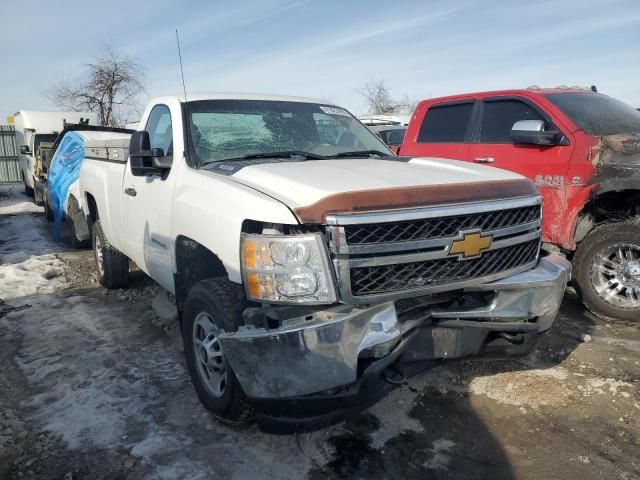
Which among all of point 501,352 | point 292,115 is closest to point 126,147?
point 292,115

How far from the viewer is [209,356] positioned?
2.97m

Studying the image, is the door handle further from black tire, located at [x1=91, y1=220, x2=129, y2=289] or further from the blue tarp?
the blue tarp

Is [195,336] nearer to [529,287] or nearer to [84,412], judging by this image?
[84,412]

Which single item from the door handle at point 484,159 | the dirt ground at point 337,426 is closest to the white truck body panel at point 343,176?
the dirt ground at point 337,426

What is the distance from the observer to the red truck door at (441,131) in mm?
5832

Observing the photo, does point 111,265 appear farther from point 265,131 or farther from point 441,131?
point 441,131

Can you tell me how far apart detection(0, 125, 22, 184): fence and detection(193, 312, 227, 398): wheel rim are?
22.3m

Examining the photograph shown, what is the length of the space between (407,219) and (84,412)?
2359 millimetres

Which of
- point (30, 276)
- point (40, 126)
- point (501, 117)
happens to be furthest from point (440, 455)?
point (40, 126)

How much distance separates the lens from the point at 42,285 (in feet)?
19.5

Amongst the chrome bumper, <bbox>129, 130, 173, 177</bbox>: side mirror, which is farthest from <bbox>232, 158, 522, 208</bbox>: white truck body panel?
<bbox>129, 130, 173, 177</bbox>: side mirror

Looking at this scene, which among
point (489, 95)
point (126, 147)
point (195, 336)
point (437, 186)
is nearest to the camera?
point (437, 186)

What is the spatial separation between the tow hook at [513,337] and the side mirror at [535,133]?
253cm

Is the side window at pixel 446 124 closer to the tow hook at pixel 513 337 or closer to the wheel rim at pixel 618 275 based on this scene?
the wheel rim at pixel 618 275
